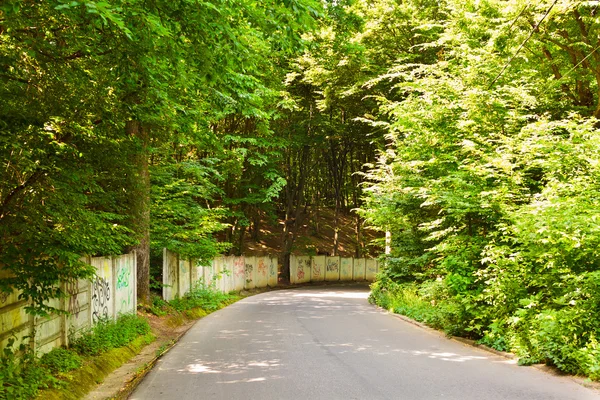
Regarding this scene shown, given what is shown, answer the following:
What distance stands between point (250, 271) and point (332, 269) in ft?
35.1

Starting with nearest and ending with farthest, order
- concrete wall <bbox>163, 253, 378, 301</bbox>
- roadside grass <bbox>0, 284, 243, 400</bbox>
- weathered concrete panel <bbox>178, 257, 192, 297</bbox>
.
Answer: roadside grass <bbox>0, 284, 243, 400</bbox>
concrete wall <bbox>163, 253, 378, 301</bbox>
weathered concrete panel <bbox>178, 257, 192, 297</bbox>

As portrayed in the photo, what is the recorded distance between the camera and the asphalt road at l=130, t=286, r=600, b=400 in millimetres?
6677

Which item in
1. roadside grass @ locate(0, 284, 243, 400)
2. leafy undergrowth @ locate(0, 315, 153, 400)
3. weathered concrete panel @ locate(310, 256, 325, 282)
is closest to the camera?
leafy undergrowth @ locate(0, 315, 153, 400)

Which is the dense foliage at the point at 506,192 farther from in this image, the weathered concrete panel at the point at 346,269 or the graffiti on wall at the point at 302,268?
the weathered concrete panel at the point at 346,269

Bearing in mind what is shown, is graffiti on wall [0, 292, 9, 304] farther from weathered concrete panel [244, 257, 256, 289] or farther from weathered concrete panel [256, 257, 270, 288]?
weathered concrete panel [256, 257, 270, 288]

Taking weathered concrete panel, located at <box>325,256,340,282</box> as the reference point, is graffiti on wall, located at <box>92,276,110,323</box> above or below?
above

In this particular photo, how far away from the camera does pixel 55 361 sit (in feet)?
23.1

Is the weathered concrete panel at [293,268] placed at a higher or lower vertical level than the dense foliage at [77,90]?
lower

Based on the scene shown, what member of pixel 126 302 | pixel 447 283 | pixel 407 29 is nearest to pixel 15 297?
pixel 126 302

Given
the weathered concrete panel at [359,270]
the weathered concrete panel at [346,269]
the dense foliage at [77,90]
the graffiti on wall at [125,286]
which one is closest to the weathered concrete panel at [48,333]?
the dense foliage at [77,90]

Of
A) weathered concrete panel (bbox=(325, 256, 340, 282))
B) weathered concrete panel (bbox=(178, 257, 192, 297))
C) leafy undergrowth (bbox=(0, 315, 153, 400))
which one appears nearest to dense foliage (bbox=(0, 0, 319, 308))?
leafy undergrowth (bbox=(0, 315, 153, 400))

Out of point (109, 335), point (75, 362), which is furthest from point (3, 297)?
point (109, 335)

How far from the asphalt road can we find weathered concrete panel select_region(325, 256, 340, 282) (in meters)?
24.9

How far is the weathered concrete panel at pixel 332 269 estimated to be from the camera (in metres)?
38.0
